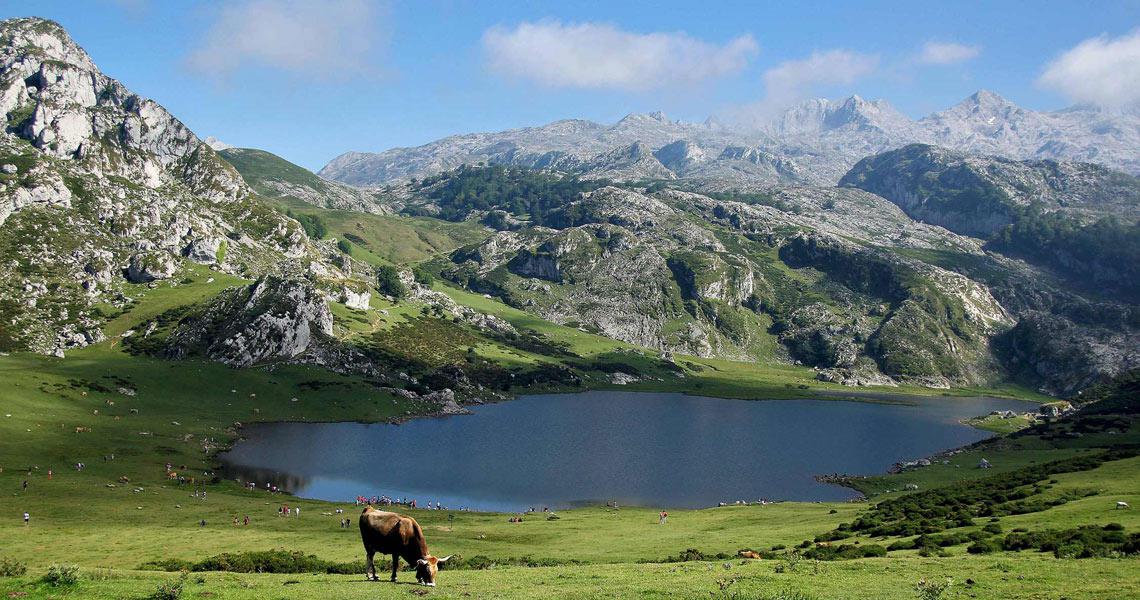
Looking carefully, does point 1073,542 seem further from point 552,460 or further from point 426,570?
point 552,460

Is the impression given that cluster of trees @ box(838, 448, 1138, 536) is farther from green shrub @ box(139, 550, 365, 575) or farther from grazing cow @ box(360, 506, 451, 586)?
green shrub @ box(139, 550, 365, 575)

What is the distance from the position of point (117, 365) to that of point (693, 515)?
156m

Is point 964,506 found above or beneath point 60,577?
beneath

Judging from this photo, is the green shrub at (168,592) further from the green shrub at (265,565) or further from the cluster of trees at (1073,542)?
the cluster of trees at (1073,542)

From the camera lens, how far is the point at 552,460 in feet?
484

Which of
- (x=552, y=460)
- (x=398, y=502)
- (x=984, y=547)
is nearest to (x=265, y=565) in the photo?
(x=984, y=547)

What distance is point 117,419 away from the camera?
145625mm

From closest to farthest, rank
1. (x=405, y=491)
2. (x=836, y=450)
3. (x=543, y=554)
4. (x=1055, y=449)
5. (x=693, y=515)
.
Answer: (x=543, y=554)
(x=693, y=515)
(x=405, y=491)
(x=1055, y=449)
(x=836, y=450)

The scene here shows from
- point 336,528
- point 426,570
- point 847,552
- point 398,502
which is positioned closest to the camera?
point 426,570

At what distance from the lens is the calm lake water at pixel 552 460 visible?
4734 inches

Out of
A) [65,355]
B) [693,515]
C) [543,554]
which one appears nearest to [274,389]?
[65,355]

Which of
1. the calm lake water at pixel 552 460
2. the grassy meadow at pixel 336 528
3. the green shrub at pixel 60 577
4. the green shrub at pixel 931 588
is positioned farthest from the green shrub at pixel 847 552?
the calm lake water at pixel 552 460

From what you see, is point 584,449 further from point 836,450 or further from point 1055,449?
point 1055,449

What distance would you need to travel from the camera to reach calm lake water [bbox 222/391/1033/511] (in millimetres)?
120250
